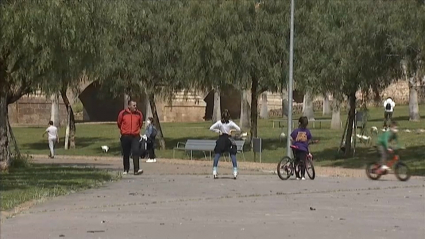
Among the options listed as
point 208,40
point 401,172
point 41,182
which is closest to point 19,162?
point 41,182

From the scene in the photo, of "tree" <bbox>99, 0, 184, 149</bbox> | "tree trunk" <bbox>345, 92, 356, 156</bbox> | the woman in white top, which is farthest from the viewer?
"tree" <bbox>99, 0, 184, 149</bbox>

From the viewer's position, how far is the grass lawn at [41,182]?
51.7ft

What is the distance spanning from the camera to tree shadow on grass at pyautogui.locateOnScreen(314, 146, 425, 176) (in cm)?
3112

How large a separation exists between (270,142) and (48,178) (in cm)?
2146

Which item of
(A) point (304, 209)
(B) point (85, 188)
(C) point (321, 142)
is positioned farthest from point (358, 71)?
(A) point (304, 209)

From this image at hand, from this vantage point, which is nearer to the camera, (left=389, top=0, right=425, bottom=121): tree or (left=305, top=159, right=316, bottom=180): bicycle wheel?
(left=305, top=159, right=316, bottom=180): bicycle wheel

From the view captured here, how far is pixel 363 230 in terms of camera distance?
11.7m

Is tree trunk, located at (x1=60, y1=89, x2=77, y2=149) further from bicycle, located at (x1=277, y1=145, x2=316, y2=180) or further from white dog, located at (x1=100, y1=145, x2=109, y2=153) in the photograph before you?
bicycle, located at (x1=277, y1=145, x2=316, y2=180)

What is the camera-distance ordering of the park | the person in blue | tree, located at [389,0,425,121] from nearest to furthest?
1. the park
2. the person in blue
3. tree, located at [389,0,425,121]

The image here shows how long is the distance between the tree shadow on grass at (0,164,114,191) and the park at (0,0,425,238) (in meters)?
0.06

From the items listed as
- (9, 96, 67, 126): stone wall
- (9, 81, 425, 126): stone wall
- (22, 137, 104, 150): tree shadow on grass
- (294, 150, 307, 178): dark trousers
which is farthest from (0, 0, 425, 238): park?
(9, 81, 425, 126): stone wall

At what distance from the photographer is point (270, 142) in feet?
136

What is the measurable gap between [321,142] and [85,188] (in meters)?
23.4

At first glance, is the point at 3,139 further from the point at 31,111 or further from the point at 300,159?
Result: the point at 31,111
